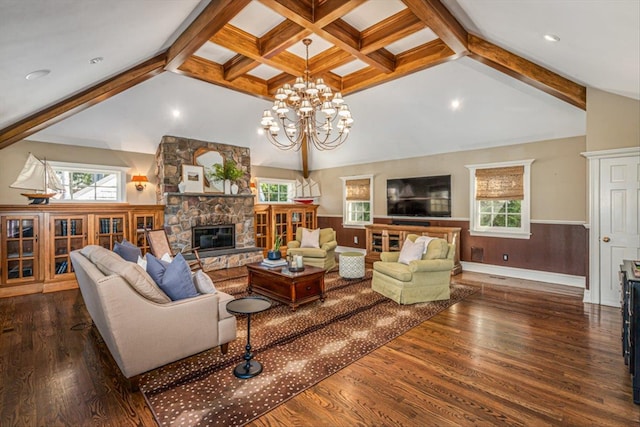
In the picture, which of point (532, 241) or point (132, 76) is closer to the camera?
point (132, 76)

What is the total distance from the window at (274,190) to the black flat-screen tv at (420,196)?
308 cm

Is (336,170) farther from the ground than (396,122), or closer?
closer

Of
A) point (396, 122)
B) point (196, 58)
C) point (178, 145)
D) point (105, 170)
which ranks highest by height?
point (196, 58)

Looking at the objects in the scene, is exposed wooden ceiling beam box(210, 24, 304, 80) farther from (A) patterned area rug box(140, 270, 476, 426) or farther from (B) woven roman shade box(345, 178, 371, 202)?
(B) woven roman shade box(345, 178, 371, 202)

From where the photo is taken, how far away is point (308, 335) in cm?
329

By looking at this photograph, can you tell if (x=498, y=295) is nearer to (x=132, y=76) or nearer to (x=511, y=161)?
(x=511, y=161)

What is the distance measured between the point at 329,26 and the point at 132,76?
102 inches

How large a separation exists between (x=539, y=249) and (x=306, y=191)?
5647 mm

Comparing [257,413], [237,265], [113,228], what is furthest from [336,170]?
[257,413]

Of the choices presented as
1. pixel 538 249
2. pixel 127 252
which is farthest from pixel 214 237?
pixel 538 249

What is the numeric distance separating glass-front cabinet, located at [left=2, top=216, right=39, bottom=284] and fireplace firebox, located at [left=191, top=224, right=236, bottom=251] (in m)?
2.47

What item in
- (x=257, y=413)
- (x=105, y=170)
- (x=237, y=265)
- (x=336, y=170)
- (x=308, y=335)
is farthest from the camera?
(x=336, y=170)

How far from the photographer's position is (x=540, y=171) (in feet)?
18.0

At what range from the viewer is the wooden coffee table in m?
4.05
